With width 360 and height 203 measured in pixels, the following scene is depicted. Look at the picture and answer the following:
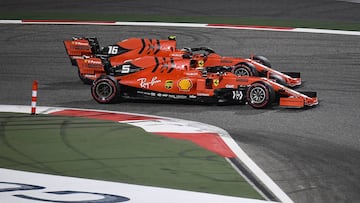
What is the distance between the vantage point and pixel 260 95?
19.3 metres

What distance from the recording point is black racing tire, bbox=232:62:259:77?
21.9m

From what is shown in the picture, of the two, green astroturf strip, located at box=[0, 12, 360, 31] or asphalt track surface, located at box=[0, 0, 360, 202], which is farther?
green astroturf strip, located at box=[0, 12, 360, 31]

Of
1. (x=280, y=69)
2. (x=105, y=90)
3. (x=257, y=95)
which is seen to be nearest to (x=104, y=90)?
(x=105, y=90)

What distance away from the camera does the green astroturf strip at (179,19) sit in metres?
31.8

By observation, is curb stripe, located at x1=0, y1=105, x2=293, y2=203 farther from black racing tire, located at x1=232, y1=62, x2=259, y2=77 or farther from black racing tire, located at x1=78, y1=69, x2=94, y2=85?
black racing tire, located at x1=232, y1=62, x2=259, y2=77

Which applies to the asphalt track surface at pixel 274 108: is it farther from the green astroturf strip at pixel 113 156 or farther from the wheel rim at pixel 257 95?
the green astroturf strip at pixel 113 156

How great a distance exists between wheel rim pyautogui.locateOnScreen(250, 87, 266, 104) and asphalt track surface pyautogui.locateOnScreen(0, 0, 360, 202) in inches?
8.2

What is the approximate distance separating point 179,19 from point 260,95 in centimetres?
1427

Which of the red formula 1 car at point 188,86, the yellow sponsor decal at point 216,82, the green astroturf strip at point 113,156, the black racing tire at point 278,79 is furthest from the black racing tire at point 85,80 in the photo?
the green astroturf strip at point 113,156

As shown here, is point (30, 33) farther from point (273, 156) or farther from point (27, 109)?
point (273, 156)

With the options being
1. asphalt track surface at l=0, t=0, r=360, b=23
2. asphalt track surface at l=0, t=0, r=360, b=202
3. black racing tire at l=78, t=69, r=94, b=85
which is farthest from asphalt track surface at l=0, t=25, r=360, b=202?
asphalt track surface at l=0, t=0, r=360, b=23

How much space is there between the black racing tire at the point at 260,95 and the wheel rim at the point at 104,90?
2.97 metres

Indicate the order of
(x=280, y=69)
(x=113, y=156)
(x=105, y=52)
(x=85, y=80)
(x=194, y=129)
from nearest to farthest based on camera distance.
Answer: (x=113, y=156) < (x=194, y=129) < (x=85, y=80) < (x=105, y=52) < (x=280, y=69)

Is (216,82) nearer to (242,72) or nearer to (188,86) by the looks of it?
(188,86)
